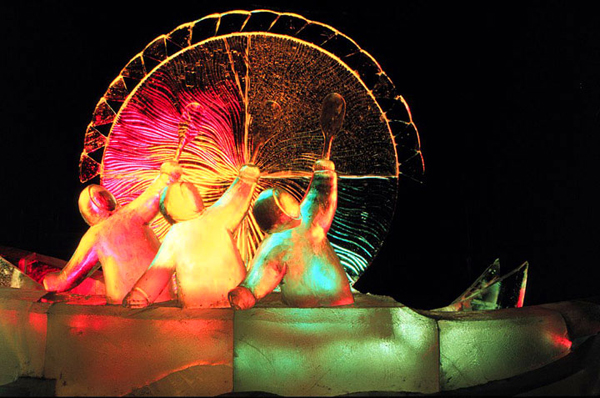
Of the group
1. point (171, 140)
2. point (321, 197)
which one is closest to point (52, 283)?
point (171, 140)

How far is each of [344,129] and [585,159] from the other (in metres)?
1.81

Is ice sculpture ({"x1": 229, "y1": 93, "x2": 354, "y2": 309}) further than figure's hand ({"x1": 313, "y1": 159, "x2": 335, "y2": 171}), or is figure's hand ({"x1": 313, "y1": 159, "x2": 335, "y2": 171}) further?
figure's hand ({"x1": 313, "y1": 159, "x2": 335, "y2": 171})

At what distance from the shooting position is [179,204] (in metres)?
2.05

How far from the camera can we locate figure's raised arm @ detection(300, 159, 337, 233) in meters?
2.06

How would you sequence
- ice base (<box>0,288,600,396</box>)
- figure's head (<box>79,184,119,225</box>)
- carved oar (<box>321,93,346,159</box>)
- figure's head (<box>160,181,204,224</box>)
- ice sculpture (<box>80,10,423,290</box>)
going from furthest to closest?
1. ice sculpture (<box>80,10,423,290</box>)
2. figure's head (<box>79,184,119,225</box>)
3. carved oar (<box>321,93,346,159</box>)
4. figure's head (<box>160,181,204,224</box>)
5. ice base (<box>0,288,600,396</box>)

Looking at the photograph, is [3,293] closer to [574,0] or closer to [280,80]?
[280,80]

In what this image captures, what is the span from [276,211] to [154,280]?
0.48 metres

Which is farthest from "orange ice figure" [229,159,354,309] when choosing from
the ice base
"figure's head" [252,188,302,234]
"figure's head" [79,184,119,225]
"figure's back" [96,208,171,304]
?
"figure's head" [79,184,119,225]

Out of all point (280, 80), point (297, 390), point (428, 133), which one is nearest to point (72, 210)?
point (280, 80)

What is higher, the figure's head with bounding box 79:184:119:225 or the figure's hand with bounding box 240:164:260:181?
the figure's hand with bounding box 240:164:260:181

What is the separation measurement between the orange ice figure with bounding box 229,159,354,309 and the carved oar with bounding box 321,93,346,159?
302 mm

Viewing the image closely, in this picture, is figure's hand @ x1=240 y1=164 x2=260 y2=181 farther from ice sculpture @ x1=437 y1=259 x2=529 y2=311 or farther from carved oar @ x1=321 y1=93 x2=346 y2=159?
ice sculpture @ x1=437 y1=259 x2=529 y2=311

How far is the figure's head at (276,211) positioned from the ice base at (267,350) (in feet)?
1.02

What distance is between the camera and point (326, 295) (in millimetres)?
1950
